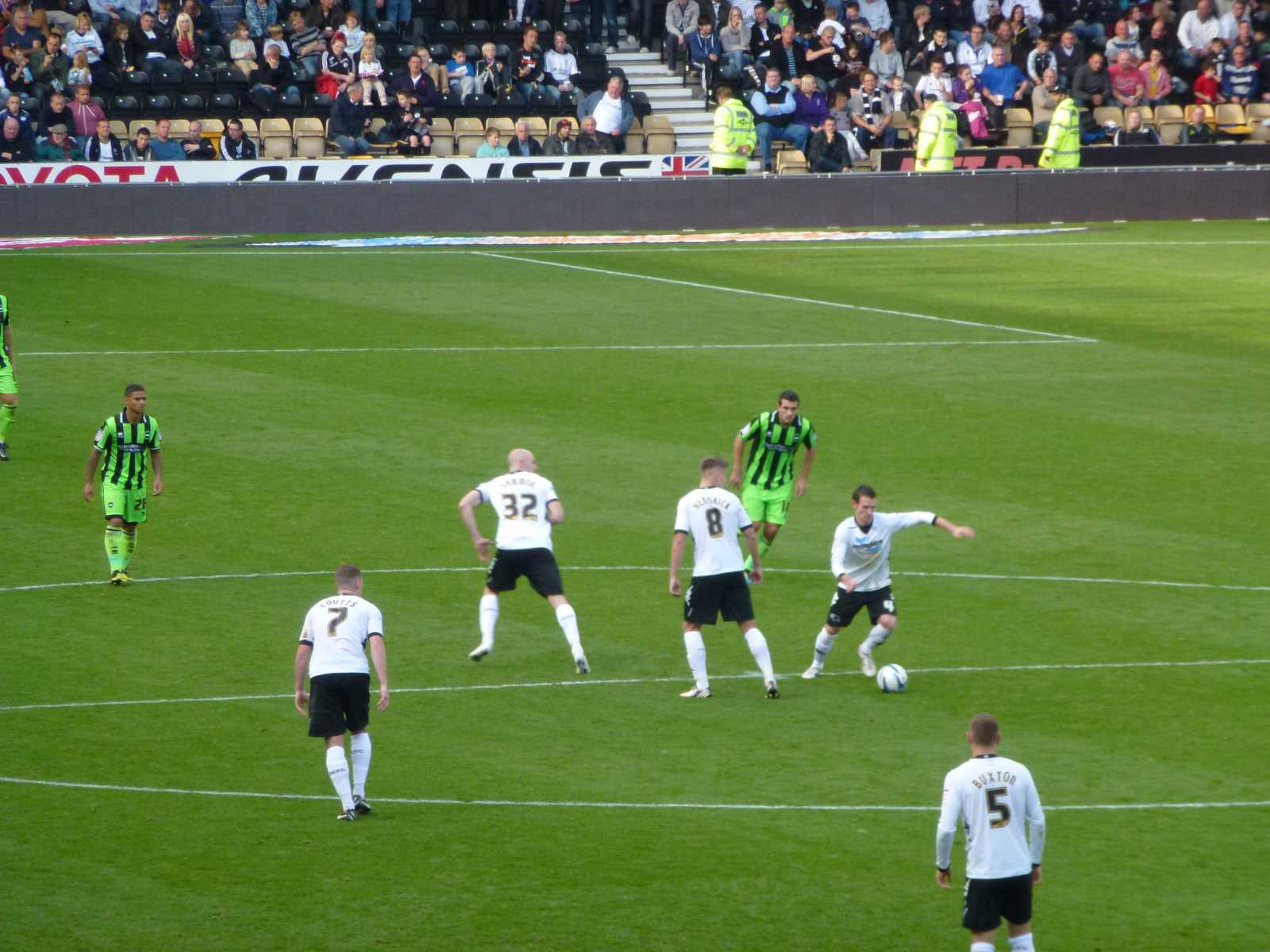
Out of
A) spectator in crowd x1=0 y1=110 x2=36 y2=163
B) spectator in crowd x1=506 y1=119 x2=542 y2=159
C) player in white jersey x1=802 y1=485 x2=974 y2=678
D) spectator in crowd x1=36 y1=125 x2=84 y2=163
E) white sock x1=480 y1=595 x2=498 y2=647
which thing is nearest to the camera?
player in white jersey x1=802 y1=485 x2=974 y2=678

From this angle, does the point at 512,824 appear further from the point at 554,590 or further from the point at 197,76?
the point at 197,76

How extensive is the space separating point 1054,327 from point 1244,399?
5.27 m

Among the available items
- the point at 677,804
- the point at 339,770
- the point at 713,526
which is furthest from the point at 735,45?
the point at 339,770

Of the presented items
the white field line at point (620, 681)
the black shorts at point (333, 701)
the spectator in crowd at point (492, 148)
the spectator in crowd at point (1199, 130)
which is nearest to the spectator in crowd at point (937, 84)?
the spectator in crowd at point (1199, 130)

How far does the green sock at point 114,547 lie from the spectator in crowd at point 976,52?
3103 centimetres

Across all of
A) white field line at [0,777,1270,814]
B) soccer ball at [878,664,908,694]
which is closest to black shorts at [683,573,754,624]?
soccer ball at [878,664,908,694]

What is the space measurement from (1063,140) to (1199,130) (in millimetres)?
5605

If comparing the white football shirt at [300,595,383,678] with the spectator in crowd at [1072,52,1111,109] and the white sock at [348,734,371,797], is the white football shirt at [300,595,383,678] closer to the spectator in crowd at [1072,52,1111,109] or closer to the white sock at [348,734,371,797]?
the white sock at [348,734,371,797]

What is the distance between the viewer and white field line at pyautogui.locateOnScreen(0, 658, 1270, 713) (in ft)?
50.9

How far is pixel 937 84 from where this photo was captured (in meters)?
44.0

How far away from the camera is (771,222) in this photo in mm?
40938

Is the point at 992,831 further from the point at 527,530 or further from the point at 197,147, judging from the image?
the point at 197,147

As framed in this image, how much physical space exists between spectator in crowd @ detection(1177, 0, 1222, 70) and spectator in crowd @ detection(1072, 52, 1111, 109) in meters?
3.21

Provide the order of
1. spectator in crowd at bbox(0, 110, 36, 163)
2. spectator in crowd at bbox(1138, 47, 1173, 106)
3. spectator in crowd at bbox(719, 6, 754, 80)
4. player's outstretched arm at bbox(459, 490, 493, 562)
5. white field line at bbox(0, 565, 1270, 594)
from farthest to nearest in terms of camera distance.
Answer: spectator in crowd at bbox(1138, 47, 1173, 106) → spectator in crowd at bbox(719, 6, 754, 80) → spectator in crowd at bbox(0, 110, 36, 163) → white field line at bbox(0, 565, 1270, 594) → player's outstretched arm at bbox(459, 490, 493, 562)
